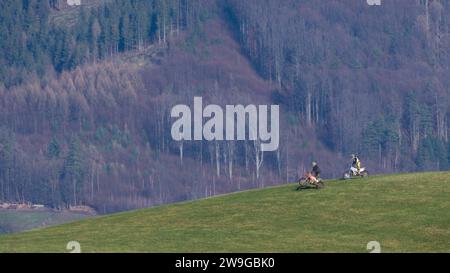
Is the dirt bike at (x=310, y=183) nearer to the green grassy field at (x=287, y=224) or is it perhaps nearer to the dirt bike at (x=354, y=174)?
the green grassy field at (x=287, y=224)

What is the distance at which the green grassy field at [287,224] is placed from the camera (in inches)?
3413

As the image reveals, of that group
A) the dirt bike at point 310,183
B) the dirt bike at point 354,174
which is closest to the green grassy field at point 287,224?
the dirt bike at point 310,183

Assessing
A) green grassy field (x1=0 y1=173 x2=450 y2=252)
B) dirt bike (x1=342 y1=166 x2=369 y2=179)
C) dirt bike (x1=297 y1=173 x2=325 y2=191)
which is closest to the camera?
green grassy field (x1=0 y1=173 x2=450 y2=252)

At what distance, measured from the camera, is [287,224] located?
3720 inches

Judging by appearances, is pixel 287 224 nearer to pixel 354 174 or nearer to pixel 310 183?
pixel 310 183

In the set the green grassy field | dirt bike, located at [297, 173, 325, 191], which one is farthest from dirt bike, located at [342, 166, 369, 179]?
dirt bike, located at [297, 173, 325, 191]

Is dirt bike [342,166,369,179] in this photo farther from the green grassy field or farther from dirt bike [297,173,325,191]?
dirt bike [297,173,325,191]

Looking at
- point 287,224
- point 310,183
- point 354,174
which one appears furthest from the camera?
point 354,174

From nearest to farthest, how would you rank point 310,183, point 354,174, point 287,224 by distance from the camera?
point 287,224 → point 310,183 → point 354,174

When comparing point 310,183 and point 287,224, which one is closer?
point 287,224

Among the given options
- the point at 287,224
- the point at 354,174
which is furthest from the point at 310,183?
the point at 287,224

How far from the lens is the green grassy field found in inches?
3413
